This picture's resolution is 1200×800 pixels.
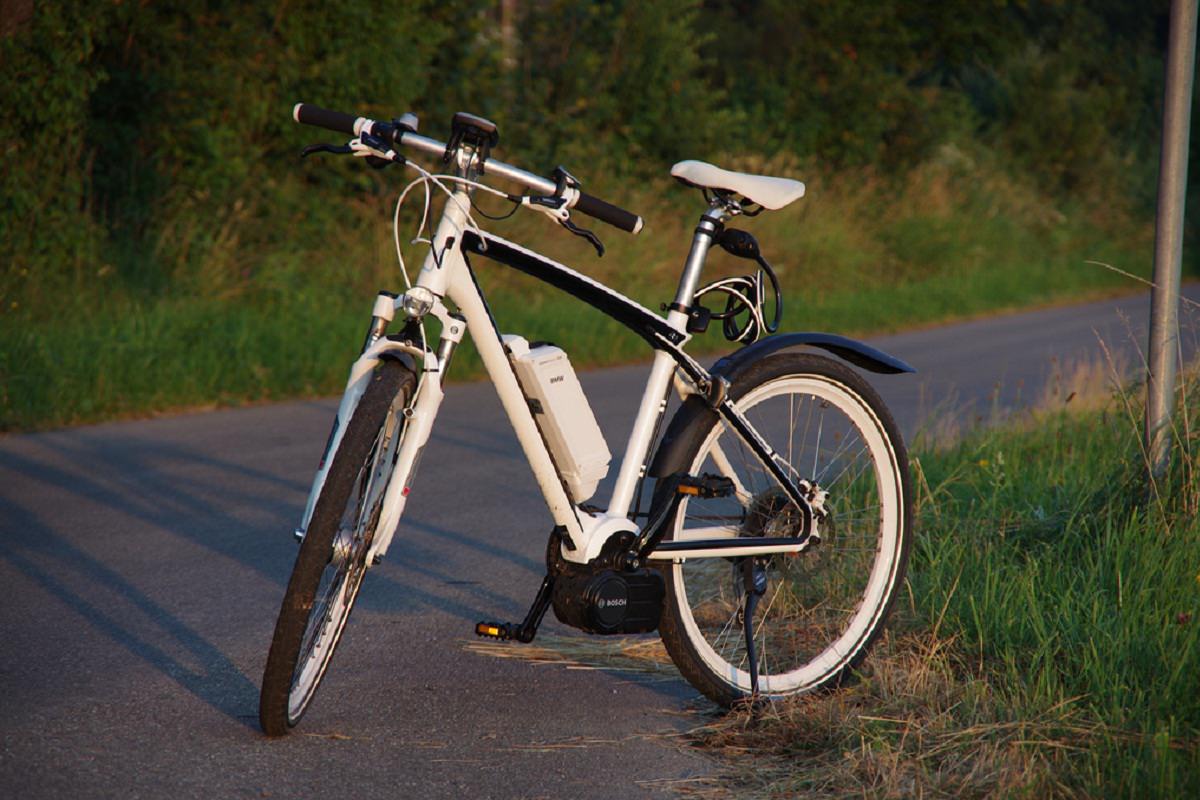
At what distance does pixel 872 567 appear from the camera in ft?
15.5

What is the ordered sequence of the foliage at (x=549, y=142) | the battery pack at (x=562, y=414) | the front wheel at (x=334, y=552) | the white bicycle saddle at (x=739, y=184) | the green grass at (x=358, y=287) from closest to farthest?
the front wheel at (x=334, y=552), the battery pack at (x=562, y=414), the white bicycle saddle at (x=739, y=184), the green grass at (x=358, y=287), the foliage at (x=549, y=142)

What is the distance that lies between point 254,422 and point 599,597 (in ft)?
17.6

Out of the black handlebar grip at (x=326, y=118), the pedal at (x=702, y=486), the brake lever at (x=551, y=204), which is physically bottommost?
the pedal at (x=702, y=486)

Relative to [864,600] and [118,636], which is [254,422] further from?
[864,600]

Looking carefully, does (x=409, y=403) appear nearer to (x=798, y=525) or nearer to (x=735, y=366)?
(x=735, y=366)

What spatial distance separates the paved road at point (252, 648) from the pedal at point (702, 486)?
0.65 meters

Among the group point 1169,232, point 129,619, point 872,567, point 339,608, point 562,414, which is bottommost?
point 129,619

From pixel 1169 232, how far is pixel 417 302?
276 cm

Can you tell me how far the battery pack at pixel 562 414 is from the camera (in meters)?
4.09

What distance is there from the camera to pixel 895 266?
20.1 meters

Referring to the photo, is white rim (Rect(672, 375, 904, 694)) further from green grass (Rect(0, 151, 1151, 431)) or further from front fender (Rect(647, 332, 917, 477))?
green grass (Rect(0, 151, 1151, 431))

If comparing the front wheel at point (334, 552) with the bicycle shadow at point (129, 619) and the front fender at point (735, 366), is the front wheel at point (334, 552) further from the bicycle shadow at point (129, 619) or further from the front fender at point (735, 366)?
the front fender at point (735, 366)

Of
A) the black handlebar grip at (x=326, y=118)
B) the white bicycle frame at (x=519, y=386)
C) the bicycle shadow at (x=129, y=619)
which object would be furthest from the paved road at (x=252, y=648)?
the black handlebar grip at (x=326, y=118)

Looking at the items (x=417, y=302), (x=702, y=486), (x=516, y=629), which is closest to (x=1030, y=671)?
(x=702, y=486)
